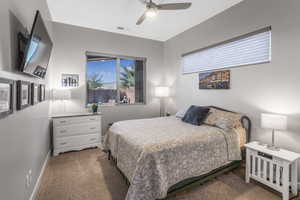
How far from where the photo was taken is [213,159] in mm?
2092

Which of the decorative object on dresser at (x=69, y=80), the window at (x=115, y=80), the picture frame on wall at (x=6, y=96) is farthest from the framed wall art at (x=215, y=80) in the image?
the picture frame on wall at (x=6, y=96)

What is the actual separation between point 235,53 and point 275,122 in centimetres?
148

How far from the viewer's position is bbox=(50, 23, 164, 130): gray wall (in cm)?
348

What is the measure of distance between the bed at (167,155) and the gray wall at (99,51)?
69.8 inches

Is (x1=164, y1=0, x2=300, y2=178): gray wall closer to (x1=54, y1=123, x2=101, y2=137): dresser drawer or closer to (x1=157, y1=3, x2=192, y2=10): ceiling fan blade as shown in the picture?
(x1=157, y1=3, x2=192, y2=10): ceiling fan blade

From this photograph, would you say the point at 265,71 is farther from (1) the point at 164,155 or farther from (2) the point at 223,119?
(1) the point at 164,155

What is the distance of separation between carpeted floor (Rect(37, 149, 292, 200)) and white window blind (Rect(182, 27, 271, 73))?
6.44 feet

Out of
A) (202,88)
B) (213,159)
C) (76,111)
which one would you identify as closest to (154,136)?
(213,159)

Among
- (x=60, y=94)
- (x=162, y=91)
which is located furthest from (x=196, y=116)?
(x=60, y=94)

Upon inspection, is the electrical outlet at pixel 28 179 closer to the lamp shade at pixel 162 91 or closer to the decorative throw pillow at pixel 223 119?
the decorative throw pillow at pixel 223 119

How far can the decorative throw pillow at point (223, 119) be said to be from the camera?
95.4 inches

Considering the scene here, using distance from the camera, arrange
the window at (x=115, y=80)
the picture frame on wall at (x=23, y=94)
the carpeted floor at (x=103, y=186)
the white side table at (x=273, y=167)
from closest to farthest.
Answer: the picture frame on wall at (x=23, y=94) < the white side table at (x=273, y=167) < the carpeted floor at (x=103, y=186) < the window at (x=115, y=80)

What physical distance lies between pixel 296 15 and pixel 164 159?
2.65 meters

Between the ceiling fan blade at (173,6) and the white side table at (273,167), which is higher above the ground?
the ceiling fan blade at (173,6)
